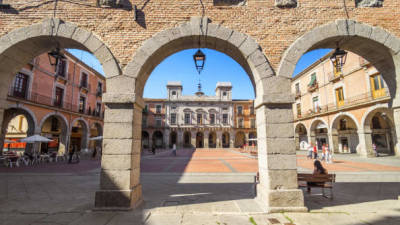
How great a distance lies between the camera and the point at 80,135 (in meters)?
22.8

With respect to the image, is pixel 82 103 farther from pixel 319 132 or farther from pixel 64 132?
pixel 319 132

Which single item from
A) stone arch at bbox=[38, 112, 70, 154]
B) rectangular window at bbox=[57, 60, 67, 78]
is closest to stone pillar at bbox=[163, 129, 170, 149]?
stone arch at bbox=[38, 112, 70, 154]

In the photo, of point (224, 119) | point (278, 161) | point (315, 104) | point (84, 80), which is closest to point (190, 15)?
point (278, 161)

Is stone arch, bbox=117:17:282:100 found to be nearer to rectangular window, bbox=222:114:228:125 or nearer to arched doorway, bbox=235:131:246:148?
rectangular window, bbox=222:114:228:125

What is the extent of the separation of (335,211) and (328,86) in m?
20.1

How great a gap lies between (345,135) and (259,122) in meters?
21.4

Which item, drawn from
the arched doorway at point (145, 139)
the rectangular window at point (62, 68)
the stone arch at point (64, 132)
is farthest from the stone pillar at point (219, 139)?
the rectangular window at point (62, 68)

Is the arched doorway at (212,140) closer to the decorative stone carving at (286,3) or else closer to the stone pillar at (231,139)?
the stone pillar at (231,139)

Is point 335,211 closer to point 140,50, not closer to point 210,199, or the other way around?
point 210,199

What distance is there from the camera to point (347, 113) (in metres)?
17.3

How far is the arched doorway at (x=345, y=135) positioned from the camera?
1897cm

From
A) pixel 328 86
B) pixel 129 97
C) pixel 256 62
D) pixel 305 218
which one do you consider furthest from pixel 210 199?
pixel 328 86

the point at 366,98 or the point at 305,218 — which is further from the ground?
the point at 366,98

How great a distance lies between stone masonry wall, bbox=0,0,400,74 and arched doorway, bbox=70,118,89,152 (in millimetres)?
17773
